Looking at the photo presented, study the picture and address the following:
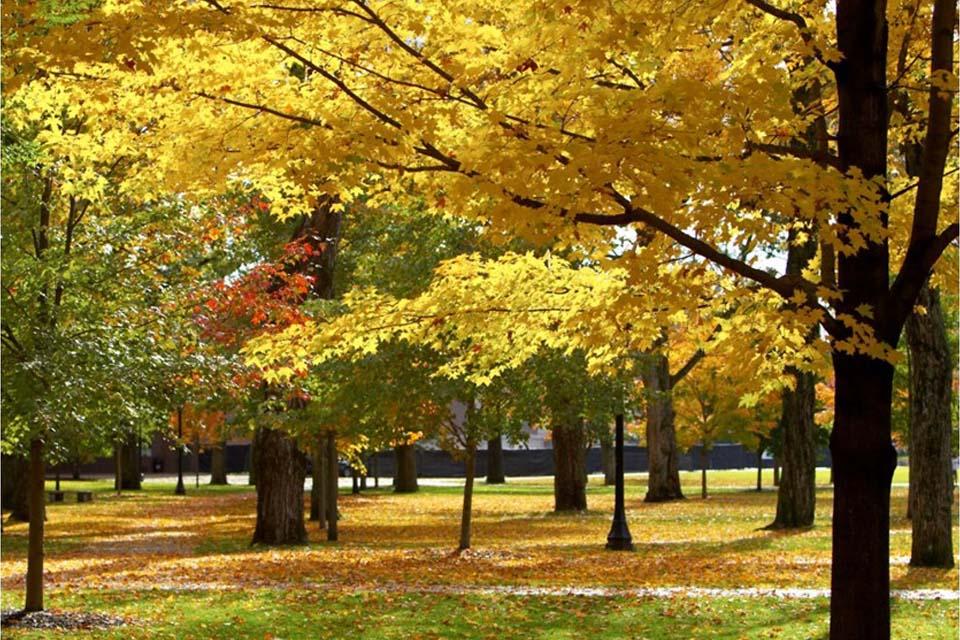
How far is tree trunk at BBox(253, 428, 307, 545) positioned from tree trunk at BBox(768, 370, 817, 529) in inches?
394

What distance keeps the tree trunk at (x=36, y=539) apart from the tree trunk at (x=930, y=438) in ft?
38.3

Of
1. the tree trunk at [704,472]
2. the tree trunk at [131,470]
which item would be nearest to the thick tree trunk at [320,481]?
the tree trunk at [704,472]

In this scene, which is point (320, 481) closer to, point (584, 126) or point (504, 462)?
point (584, 126)

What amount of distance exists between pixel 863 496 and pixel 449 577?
31.7ft

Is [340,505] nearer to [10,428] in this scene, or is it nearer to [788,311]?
[10,428]

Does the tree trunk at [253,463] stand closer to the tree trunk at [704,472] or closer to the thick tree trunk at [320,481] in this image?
the thick tree trunk at [320,481]

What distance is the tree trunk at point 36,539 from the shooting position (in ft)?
43.5

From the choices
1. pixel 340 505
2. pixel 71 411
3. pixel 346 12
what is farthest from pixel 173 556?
pixel 340 505

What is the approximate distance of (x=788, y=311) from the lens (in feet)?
29.0

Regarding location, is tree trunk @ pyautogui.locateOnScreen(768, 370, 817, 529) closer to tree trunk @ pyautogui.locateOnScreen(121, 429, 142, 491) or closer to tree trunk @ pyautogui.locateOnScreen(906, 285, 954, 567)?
tree trunk @ pyautogui.locateOnScreen(906, 285, 954, 567)

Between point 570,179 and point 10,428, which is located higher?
point 570,179

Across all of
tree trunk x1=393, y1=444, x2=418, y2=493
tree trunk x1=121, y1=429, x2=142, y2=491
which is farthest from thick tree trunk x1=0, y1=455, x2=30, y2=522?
tree trunk x1=393, y1=444, x2=418, y2=493

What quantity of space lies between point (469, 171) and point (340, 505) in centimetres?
3572

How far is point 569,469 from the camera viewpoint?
3828cm
